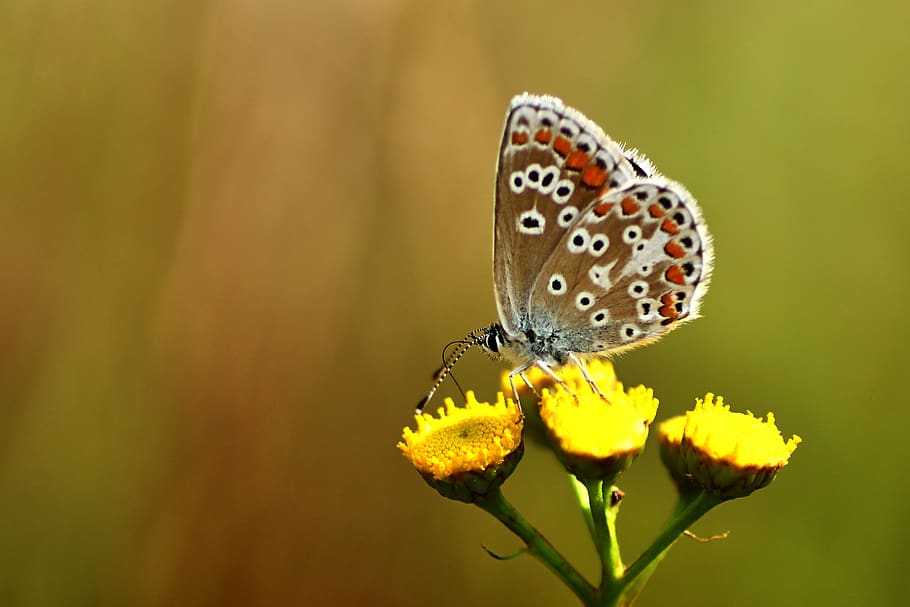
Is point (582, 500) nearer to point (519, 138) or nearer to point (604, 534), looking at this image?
point (604, 534)

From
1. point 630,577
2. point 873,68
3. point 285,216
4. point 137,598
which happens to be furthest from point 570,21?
point 137,598

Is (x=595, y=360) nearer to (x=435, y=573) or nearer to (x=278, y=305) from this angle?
(x=435, y=573)

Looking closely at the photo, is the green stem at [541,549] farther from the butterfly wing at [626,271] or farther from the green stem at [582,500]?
the butterfly wing at [626,271]

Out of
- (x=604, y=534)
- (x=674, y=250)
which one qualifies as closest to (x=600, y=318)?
(x=674, y=250)

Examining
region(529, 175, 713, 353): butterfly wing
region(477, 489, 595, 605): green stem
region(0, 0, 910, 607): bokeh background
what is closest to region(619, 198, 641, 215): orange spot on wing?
region(529, 175, 713, 353): butterfly wing

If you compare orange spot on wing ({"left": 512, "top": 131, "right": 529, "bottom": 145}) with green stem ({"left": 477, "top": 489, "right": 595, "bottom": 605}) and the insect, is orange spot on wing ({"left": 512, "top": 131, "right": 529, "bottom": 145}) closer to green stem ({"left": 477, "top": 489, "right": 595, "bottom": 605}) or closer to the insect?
the insect

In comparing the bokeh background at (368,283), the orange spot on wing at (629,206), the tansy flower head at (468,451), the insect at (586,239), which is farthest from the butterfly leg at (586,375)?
the bokeh background at (368,283)

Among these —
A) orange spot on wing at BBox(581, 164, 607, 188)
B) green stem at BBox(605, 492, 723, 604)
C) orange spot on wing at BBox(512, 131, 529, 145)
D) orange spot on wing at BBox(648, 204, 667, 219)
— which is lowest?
green stem at BBox(605, 492, 723, 604)

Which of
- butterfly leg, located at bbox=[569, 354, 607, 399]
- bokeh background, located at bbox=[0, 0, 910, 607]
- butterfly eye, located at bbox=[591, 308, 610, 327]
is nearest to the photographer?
butterfly leg, located at bbox=[569, 354, 607, 399]
